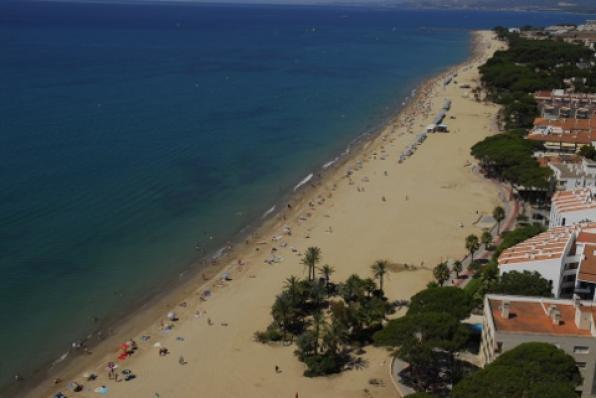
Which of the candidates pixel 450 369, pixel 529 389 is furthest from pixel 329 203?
pixel 529 389

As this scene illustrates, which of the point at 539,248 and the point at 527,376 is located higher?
the point at 539,248

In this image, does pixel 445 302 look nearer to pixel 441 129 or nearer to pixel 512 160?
pixel 512 160

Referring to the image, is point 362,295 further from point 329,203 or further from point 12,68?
point 12,68

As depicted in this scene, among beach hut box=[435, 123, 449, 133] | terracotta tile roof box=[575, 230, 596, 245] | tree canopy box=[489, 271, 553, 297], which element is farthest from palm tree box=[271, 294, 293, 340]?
beach hut box=[435, 123, 449, 133]

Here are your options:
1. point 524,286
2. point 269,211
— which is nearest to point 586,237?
point 524,286

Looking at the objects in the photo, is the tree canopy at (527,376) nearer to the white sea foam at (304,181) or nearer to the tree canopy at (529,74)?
the white sea foam at (304,181)

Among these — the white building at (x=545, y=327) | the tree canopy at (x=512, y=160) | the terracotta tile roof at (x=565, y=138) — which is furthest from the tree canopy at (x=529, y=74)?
the white building at (x=545, y=327)
